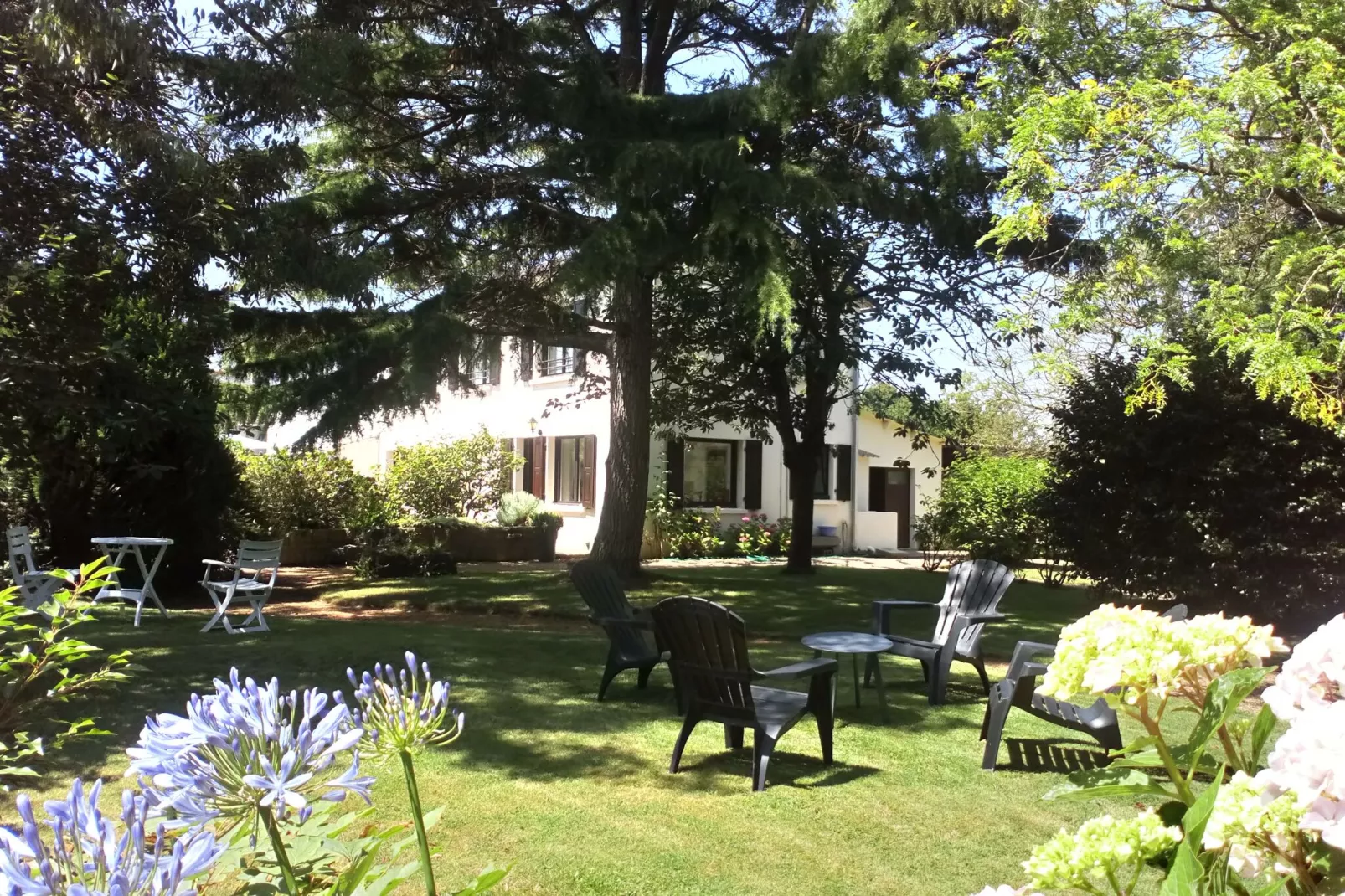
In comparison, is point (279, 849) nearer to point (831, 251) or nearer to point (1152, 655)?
point (1152, 655)

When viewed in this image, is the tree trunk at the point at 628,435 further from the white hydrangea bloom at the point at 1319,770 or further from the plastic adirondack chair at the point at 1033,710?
the white hydrangea bloom at the point at 1319,770


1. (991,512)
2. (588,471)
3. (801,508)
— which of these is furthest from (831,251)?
(588,471)

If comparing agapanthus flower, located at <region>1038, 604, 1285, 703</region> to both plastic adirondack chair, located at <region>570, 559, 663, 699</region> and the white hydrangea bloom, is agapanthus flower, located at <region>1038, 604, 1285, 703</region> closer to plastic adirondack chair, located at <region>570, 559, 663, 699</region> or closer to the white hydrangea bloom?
Result: the white hydrangea bloom

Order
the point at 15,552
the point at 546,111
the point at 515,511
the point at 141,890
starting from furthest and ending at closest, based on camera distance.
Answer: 1. the point at 515,511
2. the point at 546,111
3. the point at 15,552
4. the point at 141,890

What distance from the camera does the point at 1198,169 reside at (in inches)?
336

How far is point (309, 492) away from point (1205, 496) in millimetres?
15960

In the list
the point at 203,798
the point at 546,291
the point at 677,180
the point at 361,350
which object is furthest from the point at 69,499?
the point at 203,798

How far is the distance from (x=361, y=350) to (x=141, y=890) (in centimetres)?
1216

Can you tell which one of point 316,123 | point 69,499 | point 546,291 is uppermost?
point 316,123

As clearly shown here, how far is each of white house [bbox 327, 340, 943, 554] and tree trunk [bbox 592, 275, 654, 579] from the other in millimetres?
5423

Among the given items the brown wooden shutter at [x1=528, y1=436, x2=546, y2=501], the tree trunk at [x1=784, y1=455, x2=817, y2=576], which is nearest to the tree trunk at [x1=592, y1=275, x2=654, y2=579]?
the tree trunk at [x1=784, y1=455, x2=817, y2=576]

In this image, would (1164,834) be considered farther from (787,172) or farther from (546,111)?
(546,111)

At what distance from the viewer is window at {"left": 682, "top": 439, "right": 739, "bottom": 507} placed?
81.5ft

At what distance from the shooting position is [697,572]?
18.5 m
